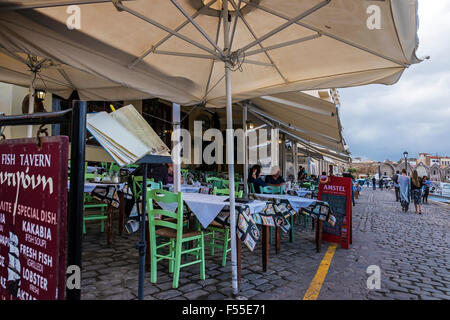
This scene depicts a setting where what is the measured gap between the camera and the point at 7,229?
1.32 metres

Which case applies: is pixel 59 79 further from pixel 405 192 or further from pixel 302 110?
pixel 405 192

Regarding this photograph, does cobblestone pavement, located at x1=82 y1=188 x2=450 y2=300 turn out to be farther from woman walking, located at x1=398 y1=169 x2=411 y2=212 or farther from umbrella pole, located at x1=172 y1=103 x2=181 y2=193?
woman walking, located at x1=398 y1=169 x2=411 y2=212

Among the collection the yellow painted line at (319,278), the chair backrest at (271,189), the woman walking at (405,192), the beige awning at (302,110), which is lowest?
the yellow painted line at (319,278)

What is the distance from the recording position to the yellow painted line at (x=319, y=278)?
3.19 m

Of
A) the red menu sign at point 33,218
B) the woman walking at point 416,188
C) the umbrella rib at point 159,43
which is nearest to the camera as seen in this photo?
the red menu sign at point 33,218

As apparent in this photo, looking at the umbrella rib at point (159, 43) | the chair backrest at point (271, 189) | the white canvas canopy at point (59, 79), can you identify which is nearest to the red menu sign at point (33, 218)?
the umbrella rib at point (159, 43)

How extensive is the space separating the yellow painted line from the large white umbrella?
0.91 meters

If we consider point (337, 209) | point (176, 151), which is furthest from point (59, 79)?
point (337, 209)

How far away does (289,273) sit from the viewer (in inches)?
154

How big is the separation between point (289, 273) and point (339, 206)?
7.72 ft

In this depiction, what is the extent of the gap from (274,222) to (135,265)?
82.5 inches

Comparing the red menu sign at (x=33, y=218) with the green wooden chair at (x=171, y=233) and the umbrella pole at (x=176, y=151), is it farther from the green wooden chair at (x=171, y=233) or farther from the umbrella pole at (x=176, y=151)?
the umbrella pole at (x=176, y=151)

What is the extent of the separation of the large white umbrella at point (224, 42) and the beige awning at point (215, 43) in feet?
0.04

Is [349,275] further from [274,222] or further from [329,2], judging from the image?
[329,2]
